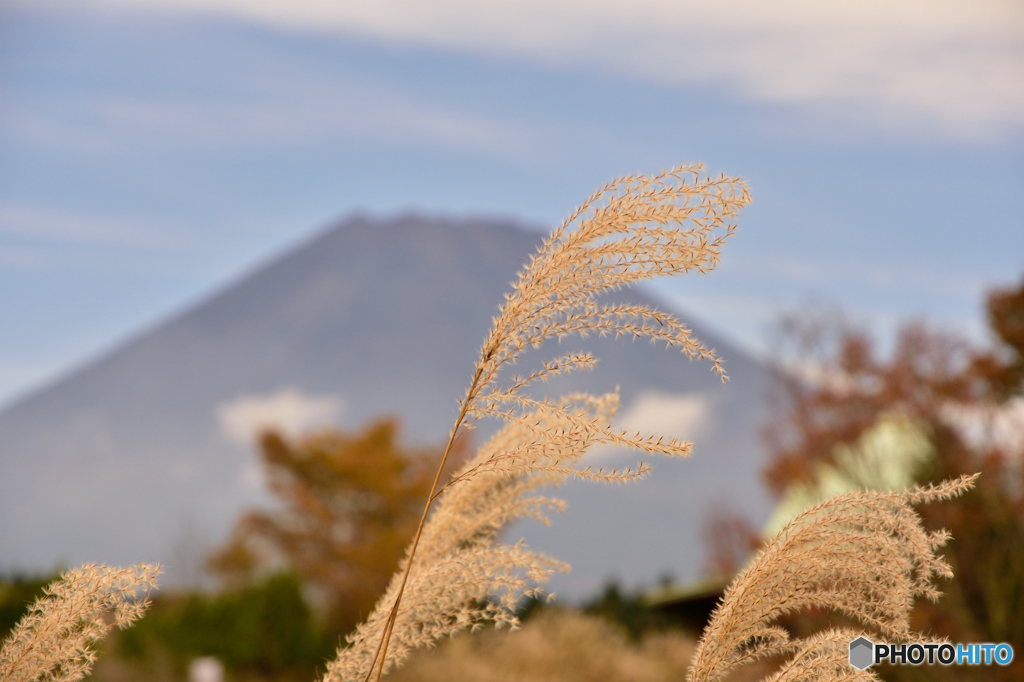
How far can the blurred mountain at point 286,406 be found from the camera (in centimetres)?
12888

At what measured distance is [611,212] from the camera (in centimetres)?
156

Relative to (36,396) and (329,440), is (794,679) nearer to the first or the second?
(329,440)

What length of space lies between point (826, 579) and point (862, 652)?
0.37 metres

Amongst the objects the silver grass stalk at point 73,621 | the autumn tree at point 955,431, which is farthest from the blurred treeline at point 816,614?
the silver grass stalk at point 73,621

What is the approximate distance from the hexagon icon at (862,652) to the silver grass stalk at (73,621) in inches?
61.0

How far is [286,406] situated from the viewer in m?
151

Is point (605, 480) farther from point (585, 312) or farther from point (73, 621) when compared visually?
point (73, 621)

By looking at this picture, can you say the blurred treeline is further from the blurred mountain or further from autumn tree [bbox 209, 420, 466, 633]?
the blurred mountain

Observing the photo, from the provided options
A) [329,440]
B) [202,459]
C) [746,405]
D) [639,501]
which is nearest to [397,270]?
[202,459]

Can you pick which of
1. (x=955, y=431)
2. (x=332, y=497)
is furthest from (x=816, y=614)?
(x=332, y=497)

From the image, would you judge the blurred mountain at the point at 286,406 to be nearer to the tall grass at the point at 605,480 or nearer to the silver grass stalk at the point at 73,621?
the tall grass at the point at 605,480

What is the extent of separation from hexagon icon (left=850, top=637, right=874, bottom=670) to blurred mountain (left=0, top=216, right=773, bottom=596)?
394 feet

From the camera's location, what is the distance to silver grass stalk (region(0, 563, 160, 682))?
1675 mm

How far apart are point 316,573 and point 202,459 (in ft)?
388
